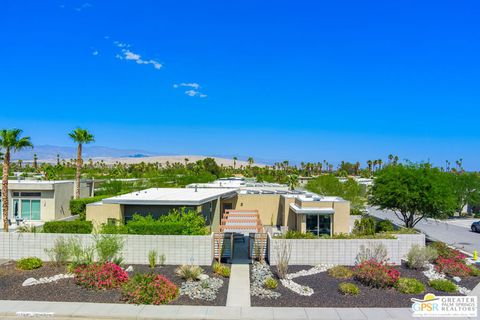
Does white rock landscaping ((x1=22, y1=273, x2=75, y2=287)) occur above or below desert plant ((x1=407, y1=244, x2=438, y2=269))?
below

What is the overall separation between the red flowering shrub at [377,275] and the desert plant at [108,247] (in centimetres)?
1031

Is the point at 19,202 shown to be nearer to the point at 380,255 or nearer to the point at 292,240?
the point at 292,240

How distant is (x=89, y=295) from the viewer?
14.0 m

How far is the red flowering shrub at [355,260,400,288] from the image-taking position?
49.0ft

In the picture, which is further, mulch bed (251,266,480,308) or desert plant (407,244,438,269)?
desert plant (407,244,438,269)

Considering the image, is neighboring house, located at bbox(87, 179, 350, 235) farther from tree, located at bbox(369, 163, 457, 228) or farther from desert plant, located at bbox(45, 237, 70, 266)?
desert plant, located at bbox(45, 237, 70, 266)

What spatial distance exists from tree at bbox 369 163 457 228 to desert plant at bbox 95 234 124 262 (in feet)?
55.9

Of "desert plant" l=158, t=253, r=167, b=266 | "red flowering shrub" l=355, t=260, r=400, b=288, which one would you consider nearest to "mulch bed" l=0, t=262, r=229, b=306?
"desert plant" l=158, t=253, r=167, b=266

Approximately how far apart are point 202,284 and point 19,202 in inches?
874

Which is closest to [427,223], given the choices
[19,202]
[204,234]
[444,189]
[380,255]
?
[444,189]

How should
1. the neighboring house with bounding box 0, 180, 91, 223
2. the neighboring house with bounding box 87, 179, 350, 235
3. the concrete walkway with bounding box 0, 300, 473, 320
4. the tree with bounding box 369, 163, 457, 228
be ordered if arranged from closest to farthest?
the concrete walkway with bounding box 0, 300, 473, 320 → the neighboring house with bounding box 87, 179, 350, 235 → the tree with bounding box 369, 163, 457, 228 → the neighboring house with bounding box 0, 180, 91, 223

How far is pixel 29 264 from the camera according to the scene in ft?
55.6

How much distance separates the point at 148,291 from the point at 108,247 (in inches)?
170

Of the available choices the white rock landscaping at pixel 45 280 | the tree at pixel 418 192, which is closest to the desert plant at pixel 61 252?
the white rock landscaping at pixel 45 280
